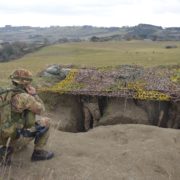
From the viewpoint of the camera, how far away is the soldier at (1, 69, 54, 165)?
299 inches

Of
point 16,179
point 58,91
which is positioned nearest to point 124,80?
point 58,91

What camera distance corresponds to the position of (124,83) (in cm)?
1365

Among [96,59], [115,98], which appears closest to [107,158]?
[115,98]

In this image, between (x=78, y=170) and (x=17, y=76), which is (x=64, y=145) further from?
(x=17, y=76)

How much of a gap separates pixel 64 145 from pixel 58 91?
15.0 ft

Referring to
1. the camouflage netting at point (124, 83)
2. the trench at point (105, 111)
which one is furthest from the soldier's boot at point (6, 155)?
the camouflage netting at point (124, 83)

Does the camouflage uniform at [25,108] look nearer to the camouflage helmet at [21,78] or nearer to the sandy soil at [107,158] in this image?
the camouflage helmet at [21,78]

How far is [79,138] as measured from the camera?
10250mm

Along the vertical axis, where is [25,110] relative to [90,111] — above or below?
above

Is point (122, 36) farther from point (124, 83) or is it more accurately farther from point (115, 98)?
point (115, 98)

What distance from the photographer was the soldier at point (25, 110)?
7598 mm

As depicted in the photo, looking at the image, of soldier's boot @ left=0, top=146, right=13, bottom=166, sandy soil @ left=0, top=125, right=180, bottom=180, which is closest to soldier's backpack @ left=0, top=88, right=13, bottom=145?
soldier's boot @ left=0, top=146, right=13, bottom=166

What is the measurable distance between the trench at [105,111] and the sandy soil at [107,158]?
2469 mm

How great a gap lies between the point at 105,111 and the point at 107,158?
497cm
